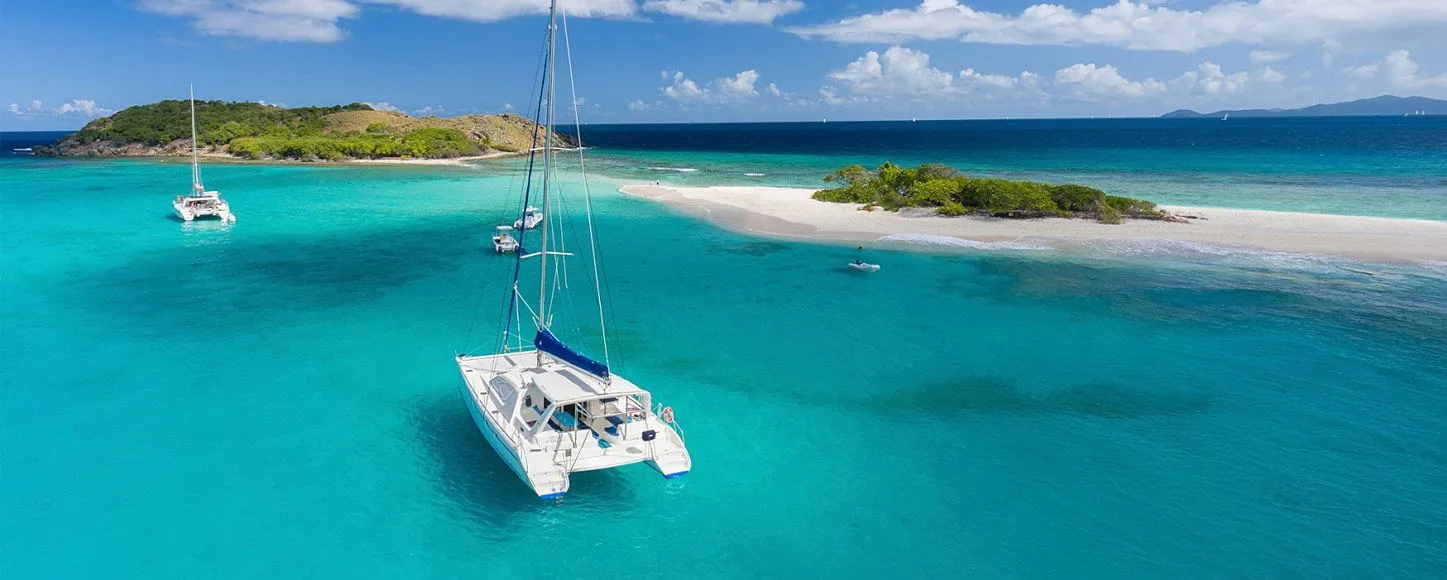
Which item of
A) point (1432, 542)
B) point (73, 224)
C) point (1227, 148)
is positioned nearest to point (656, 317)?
point (1432, 542)

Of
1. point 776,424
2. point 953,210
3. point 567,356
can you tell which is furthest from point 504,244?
point 953,210

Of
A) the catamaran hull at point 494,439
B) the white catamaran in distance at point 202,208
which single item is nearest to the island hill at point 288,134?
the white catamaran in distance at point 202,208

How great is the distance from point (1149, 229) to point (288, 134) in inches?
5633

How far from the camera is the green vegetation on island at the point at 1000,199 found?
6041 centimetres

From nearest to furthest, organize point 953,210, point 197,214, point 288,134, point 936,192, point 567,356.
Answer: point 567,356, point 197,214, point 953,210, point 936,192, point 288,134

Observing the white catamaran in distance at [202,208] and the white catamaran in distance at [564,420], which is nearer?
the white catamaran in distance at [564,420]

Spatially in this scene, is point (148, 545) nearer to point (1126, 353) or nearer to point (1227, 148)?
point (1126, 353)

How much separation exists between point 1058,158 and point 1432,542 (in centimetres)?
12888

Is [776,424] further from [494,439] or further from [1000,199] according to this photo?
[1000,199]

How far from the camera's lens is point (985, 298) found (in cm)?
3844

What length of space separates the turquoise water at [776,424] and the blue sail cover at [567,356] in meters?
2.83

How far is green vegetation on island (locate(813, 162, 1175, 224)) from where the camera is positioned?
60.4 meters

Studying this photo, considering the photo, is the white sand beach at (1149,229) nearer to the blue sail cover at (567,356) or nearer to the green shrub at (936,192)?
→ the green shrub at (936,192)

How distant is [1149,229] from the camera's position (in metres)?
56.1
